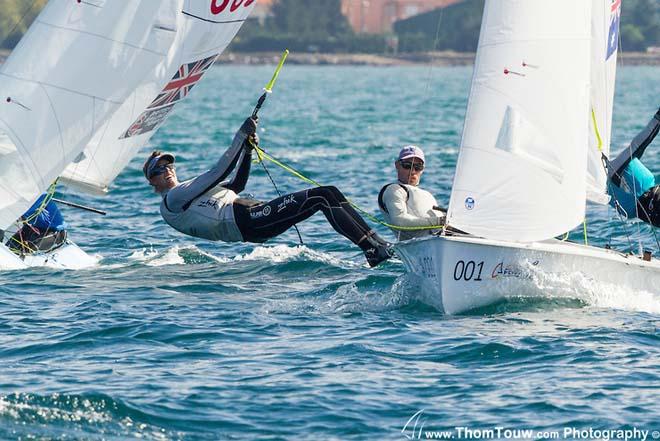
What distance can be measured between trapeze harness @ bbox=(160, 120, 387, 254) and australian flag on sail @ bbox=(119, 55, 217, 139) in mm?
828

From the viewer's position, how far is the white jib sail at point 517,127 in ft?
28.1

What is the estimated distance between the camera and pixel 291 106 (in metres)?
42.7

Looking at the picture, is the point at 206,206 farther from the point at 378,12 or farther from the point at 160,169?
the point at 378,12

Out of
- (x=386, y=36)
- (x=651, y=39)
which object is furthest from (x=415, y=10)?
(x=651, y=39)

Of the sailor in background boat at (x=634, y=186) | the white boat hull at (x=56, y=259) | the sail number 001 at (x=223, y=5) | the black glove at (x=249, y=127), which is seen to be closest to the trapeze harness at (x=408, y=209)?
the black glove at (x=249, y=127)

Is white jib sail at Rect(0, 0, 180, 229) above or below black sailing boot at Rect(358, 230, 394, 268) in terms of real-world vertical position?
above

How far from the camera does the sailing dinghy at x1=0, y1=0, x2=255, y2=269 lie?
989 cm

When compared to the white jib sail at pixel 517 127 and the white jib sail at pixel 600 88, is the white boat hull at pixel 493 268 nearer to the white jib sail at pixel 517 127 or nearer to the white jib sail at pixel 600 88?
the white jib sail at pixel 517 127

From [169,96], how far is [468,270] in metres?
3.77

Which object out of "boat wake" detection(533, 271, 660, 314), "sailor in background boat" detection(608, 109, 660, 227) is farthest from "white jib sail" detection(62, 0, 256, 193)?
"boat wake" detection(533, 271, 660, 314)

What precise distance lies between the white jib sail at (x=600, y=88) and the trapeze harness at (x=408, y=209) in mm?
1289

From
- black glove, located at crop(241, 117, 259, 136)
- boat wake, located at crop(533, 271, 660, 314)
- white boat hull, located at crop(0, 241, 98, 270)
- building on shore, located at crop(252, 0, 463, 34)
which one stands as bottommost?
white boat hull, located at crop(0, 241, 98, 270)

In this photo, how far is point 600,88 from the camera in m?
10.2

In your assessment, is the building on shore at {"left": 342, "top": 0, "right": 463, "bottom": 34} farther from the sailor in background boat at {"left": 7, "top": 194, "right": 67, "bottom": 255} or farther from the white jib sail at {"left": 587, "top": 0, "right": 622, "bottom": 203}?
the white jib sail at {"left": 587, "top": 0, "right": 622, "bottom": 203}
